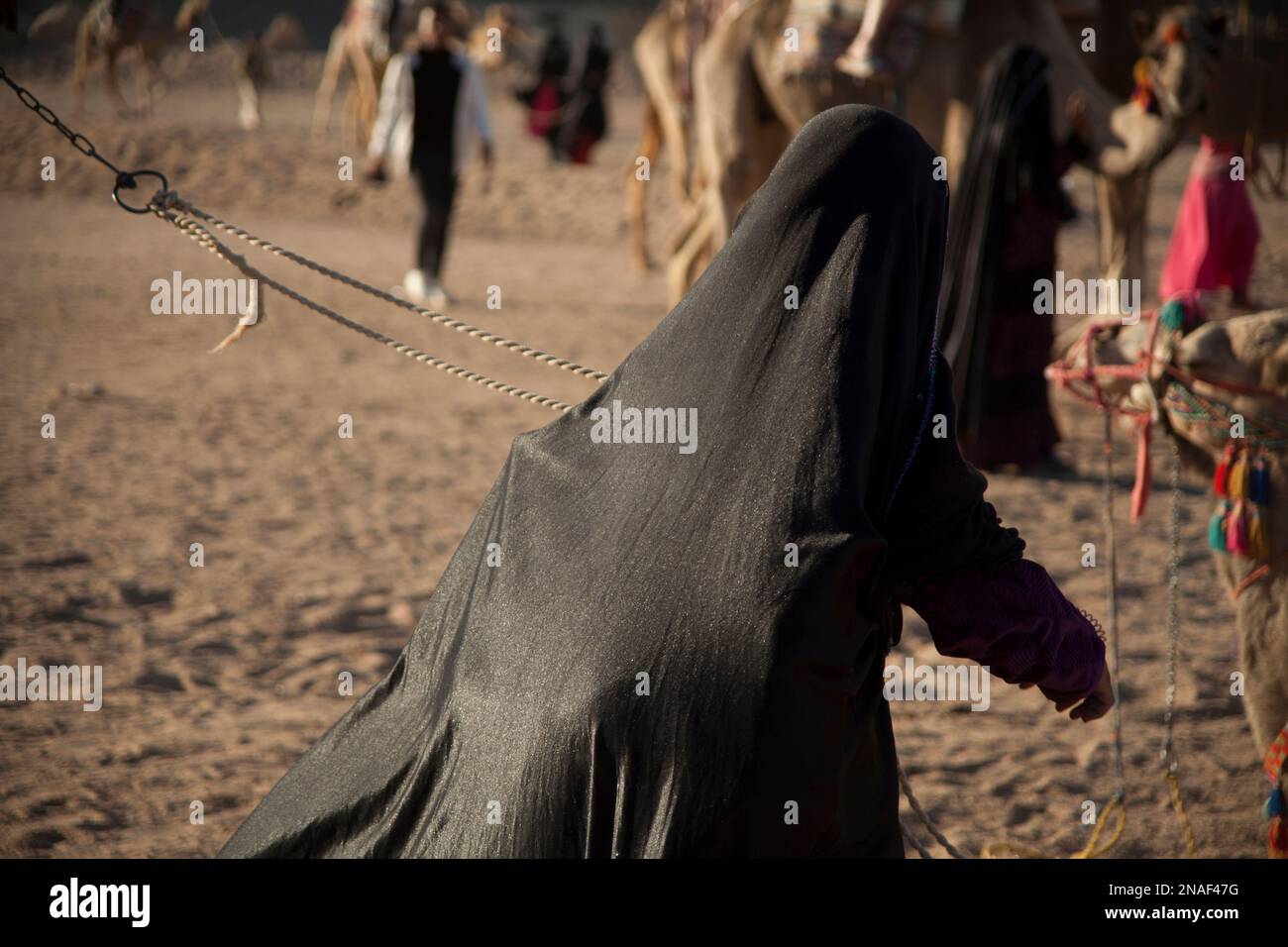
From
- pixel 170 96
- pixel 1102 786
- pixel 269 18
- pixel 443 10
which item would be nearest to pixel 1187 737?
pixel 1102 786

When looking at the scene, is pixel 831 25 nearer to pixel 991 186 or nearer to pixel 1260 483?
pixel 991 186

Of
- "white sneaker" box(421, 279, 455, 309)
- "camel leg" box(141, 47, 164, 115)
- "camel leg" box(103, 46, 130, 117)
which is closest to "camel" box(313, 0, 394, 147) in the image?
"camel leg" box(103, 46, 130, 117)

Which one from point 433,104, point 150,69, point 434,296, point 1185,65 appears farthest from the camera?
point 150,69

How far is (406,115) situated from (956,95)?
4.49 meters

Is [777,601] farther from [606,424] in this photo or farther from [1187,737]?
[1187,737]

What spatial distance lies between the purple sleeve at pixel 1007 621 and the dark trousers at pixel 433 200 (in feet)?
28.5

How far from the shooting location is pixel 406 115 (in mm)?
10359

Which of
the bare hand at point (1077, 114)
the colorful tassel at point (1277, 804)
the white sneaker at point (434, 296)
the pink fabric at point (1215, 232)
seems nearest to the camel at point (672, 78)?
the white sneaker at point (434, 296)

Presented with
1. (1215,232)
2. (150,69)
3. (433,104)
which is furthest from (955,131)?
(150,69)

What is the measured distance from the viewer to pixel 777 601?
186cm

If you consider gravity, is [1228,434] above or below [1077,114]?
below

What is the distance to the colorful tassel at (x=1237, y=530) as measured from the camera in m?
2.86

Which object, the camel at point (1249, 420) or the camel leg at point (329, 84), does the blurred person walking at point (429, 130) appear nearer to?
the camel at point (1249, 420)

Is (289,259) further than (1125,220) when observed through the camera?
No
